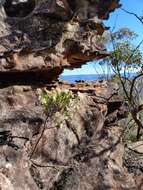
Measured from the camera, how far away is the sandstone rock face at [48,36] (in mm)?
9438

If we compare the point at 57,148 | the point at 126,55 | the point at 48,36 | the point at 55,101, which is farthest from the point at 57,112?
the point at 126,55

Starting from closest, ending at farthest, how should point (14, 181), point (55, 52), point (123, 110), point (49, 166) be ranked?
point (14, 181) → point (49, 166) → point (55, 52) → point (123, 110)

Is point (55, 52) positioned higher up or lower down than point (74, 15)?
lower down

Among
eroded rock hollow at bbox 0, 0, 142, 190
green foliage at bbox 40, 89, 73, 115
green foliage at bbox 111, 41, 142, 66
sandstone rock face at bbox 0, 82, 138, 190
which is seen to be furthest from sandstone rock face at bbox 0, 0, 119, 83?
green foliage at bbox 111, 41, 142, 66

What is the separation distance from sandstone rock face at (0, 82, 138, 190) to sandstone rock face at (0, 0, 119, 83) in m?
0.66

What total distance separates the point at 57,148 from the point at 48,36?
2.73 metres

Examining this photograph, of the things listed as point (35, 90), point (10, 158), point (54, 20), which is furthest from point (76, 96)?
point (10, 158)

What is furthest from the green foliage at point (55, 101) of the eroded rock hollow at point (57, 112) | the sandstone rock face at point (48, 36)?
the sandstone rock face at point (48, 36)

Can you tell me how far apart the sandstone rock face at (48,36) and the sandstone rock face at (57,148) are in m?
0.66

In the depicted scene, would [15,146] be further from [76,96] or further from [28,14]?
[28,14]

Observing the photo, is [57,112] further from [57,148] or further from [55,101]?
[57,148]

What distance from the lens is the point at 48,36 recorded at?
9.79 meters

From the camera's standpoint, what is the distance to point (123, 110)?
1214cm

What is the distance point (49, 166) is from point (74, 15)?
382cm
